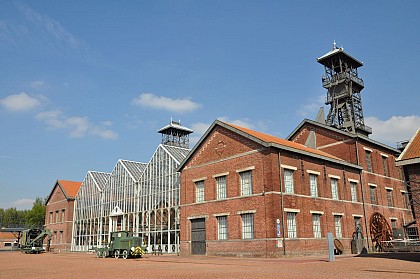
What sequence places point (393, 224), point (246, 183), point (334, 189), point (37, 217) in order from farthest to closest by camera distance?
point (37, 217) → point (393, 224) → point (334, 189) → point (246, 183)

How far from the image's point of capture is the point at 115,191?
4656 cm

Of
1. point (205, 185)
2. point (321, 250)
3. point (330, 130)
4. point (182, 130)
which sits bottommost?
point (321, 250)

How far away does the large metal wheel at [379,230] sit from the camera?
112ft

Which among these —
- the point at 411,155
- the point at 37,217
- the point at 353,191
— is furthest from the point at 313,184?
the point at 37,217

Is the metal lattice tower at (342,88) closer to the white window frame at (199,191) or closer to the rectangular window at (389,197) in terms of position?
the rectangular window at (389,197)

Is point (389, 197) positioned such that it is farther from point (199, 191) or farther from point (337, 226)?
point (199, 191)

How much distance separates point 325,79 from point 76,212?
138 ft

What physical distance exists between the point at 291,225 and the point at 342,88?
2991 cm

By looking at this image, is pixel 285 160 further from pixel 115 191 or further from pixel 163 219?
pixel 115 191

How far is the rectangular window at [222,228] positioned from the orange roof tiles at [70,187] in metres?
36.8

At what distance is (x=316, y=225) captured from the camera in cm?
2869

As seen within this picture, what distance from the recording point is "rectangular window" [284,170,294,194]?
89.3ft

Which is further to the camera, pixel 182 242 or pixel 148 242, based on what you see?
pixel 148 242

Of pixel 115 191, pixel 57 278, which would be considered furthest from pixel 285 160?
pixel 115 191
